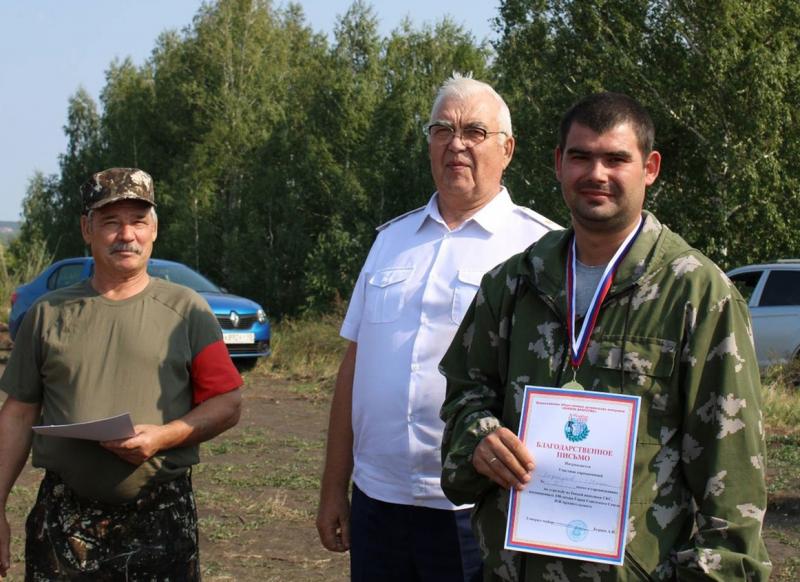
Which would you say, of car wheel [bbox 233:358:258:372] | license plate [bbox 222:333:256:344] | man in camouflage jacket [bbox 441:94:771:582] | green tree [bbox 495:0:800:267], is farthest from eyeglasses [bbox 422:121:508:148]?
green tree [bbox 495:0:800:267]

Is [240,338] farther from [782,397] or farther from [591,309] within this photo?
[591,309]

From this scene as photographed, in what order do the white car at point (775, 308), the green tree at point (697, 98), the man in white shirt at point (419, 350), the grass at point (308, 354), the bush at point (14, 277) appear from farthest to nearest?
the bush at point (14, 277), the green tree at point (697, 98), the grass at point (308, 354), the white car at point (775, 308), the man in white shirt at point (419, 350)

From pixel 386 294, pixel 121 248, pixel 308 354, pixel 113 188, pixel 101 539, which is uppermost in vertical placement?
pixel 113 188

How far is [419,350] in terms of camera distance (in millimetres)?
3236

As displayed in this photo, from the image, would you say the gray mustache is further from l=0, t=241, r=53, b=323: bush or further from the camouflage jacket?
l=0, t=241, r=53, b=323: bush

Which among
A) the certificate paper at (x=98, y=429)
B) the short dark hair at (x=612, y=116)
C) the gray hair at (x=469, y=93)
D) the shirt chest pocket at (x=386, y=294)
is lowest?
the certificate paper at (x=98, y=429)

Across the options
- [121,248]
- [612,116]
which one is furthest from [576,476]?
[121,248]

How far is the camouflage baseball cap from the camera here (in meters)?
3.42

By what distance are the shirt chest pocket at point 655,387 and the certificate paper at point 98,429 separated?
1526 millimetres

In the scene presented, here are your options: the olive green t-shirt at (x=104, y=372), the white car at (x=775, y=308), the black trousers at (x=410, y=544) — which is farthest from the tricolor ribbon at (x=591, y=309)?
the white car at (x=775, y=308)

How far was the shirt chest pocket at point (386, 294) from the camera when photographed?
3.34m

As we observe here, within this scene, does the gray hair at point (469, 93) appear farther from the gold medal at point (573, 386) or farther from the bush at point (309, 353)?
the bush at point (309, 353)

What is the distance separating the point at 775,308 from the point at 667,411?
40.1ft

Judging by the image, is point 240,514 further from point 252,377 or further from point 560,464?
point 252,377
